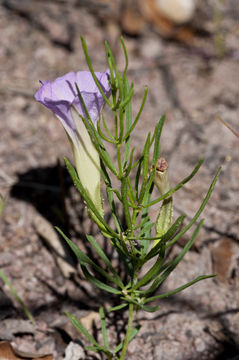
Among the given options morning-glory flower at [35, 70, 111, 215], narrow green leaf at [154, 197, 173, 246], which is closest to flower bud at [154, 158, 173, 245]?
narrow green leaf at [154, 197, 173, 246]

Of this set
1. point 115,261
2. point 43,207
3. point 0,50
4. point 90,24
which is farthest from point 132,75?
point 115,261

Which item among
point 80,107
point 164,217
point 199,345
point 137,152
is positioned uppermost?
point 137,152

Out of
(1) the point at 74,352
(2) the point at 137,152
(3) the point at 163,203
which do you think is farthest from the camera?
(2) the point at 137,152

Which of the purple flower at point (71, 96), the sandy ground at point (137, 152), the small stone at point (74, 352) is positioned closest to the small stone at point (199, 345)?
the sandy ground at point (137, 152)

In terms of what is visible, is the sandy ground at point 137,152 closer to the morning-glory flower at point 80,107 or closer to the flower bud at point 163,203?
the flower bud at point 163,203

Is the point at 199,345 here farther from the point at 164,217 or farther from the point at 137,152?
the point at 137,152

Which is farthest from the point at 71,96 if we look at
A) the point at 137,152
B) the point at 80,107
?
the point at 137,152

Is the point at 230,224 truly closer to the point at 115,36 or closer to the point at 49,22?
the point at 115,36
